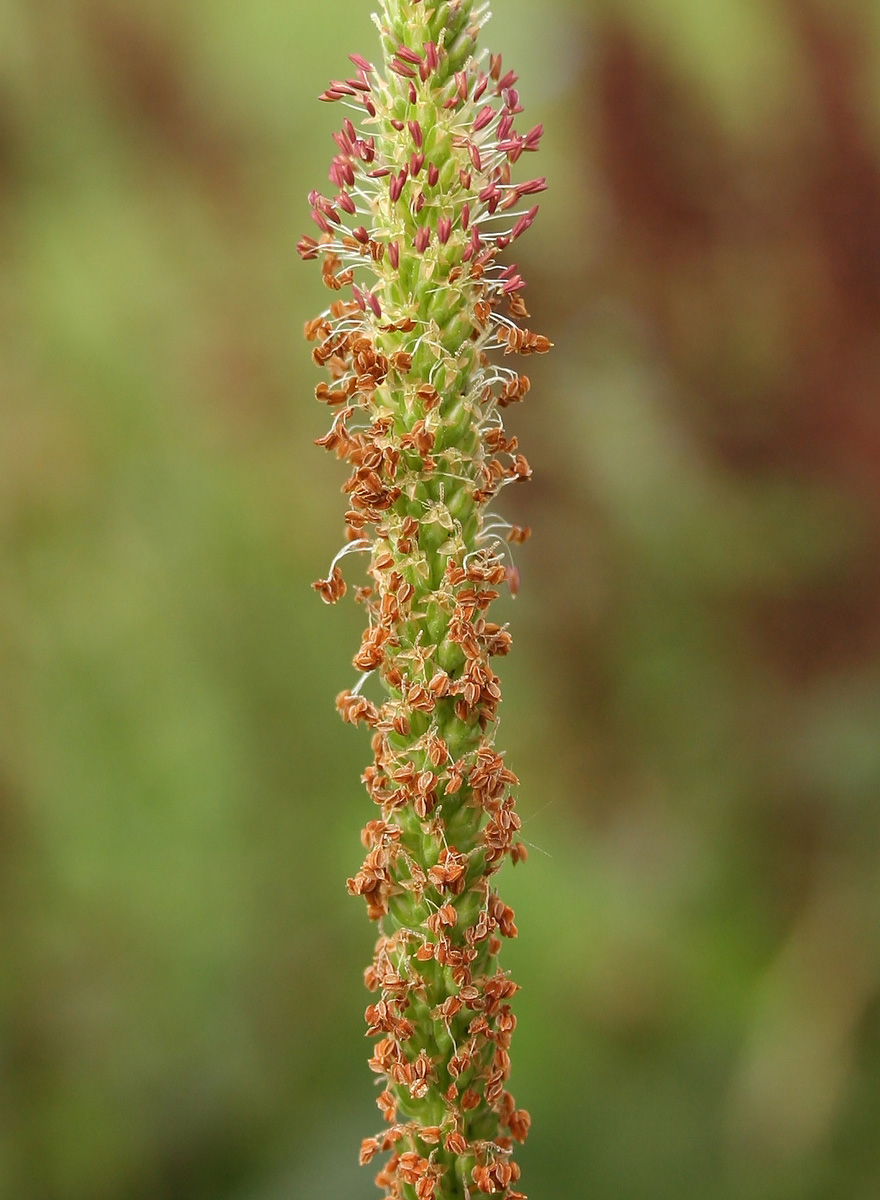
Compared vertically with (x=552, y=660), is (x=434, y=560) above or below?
above

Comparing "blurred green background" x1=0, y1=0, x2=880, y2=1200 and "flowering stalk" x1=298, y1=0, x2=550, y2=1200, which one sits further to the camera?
"blurred green background" x1=0, y1=0, x2=880, y2=1200

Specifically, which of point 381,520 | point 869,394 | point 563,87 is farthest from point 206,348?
point 381,520

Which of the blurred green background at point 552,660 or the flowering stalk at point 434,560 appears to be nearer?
the flowering stalk at point 434,560

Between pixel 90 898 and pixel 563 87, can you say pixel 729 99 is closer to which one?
pixel 563 87
